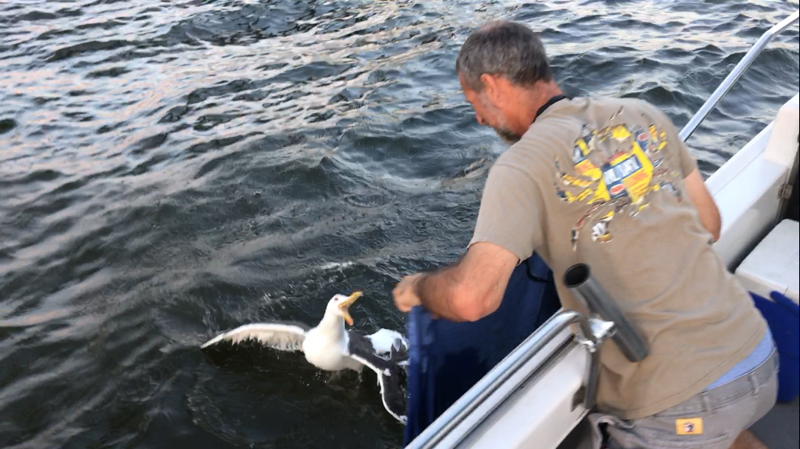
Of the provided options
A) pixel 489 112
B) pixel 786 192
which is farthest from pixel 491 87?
pixel 786 192

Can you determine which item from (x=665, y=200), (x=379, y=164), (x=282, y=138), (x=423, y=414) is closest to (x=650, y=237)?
(x=665, y=200)

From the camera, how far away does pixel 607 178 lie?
6.55 ft

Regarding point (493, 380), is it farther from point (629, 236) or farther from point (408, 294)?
point (629, 236)

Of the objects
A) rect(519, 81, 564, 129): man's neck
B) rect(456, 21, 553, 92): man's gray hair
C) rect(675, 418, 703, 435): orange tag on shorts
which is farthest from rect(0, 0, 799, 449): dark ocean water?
rect(456, 21, 553, 92): man's gray hair

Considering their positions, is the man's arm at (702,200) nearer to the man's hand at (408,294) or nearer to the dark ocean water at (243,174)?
the man's hand at (408,294)

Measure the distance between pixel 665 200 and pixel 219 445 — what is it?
10.2ft

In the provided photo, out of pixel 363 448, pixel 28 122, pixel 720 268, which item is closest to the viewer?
pixel 720 268

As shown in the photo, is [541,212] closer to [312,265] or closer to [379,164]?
[312,265]

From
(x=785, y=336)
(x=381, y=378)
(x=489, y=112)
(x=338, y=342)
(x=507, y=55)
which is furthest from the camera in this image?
(x=338, y=342)

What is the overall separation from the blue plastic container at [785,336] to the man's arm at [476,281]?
60.0 inches

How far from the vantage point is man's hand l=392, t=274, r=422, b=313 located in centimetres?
219

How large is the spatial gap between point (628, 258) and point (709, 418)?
1.88 feet

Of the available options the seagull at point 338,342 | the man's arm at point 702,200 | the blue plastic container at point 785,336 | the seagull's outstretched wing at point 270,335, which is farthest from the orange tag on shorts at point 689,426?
the seagull's outstretched wing at point 270,335

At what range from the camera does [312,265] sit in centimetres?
546
